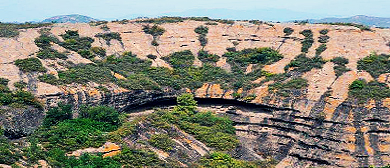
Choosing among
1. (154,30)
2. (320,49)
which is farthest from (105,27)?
(320,49)

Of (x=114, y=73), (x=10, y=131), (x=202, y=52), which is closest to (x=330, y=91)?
(x=202, y=52)


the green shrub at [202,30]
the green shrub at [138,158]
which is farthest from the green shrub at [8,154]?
the green shrub at [202,30]

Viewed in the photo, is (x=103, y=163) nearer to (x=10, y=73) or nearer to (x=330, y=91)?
(x=10, y=73)

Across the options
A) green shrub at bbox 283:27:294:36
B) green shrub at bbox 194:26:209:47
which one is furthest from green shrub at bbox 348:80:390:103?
green shrub at bbox 194:26:209:47

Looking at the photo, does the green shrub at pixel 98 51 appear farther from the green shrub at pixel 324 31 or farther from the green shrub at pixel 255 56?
the green shrub at pixel 324 31

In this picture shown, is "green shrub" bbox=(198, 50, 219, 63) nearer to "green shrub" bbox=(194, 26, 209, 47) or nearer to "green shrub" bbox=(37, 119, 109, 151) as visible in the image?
"green shrub" bbox=(194, 26, 209, 47)

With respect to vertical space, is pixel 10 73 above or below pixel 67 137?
above
